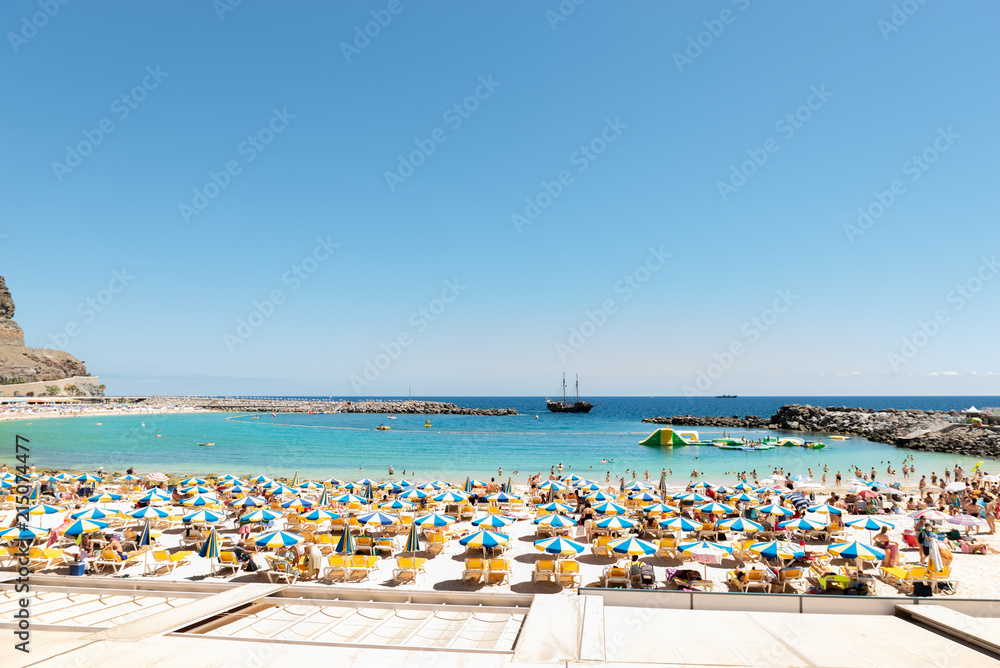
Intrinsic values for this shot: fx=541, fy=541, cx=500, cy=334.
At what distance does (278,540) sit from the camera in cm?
1394

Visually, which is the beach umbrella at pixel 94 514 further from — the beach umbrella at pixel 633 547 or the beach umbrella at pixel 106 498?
the beach umbrella at pixel 633 547

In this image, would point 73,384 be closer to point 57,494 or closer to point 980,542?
point 57,494

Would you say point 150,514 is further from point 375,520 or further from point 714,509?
point 714,509

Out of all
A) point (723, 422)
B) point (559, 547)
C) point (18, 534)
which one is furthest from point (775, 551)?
point (723, 422)

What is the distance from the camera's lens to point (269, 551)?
15.7 meters

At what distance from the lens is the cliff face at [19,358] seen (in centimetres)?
14724

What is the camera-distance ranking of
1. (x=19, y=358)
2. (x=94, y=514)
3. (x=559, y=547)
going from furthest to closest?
1. (x=19, y=358)
2. (x=94, y=514)
3. (x=559, y=547)

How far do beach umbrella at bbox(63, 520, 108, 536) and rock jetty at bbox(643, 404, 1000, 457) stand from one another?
6567 centimetres

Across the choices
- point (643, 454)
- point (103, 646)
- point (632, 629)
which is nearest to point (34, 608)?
point (103, 646)

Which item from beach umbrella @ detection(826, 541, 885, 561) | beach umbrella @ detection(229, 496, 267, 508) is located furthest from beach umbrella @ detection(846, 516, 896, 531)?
beach umbrella @ detection(229, 496, 267, 508)

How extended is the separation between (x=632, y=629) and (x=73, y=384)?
633ft

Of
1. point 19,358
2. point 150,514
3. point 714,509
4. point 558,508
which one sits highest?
point 19,358

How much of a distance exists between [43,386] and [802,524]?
176 meters

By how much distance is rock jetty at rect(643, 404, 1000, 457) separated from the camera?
5425 centimetres
